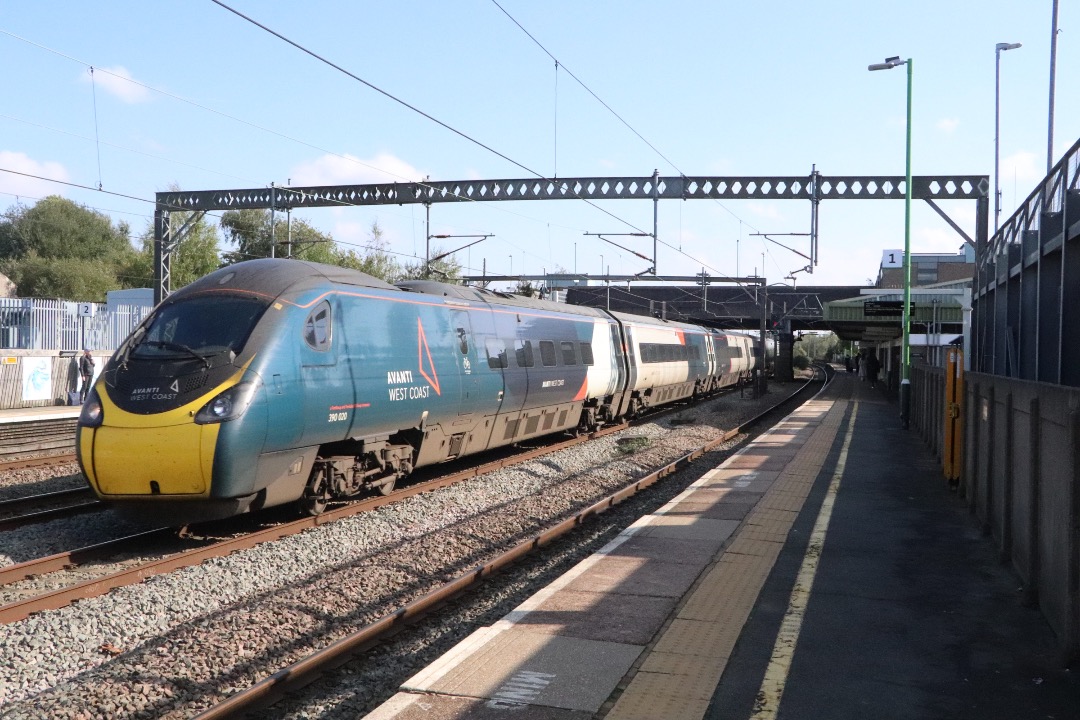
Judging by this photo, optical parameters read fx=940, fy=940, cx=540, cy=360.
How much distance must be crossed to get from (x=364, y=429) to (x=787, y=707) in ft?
23.5

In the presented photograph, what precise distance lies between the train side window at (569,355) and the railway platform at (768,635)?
8.24 metres

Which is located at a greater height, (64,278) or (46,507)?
(64,278)

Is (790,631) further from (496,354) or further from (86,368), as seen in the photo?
(86,368)

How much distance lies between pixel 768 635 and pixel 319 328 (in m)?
6.18

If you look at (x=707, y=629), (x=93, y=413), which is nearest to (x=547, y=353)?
(x=93, y=413)

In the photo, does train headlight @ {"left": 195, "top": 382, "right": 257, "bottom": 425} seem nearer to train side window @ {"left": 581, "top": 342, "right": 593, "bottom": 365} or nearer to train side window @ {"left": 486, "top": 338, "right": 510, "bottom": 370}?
train side window @ {"left": 486, "top": 338, "right": 510, "bottom": 370}

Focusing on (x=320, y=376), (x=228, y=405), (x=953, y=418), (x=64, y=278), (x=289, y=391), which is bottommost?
(x=953, y=418)

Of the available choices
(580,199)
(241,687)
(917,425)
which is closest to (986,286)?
(917,425)

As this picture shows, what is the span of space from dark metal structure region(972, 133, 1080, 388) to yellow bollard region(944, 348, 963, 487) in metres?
0.73

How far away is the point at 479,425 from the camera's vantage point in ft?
48.7

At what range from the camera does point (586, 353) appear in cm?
2025

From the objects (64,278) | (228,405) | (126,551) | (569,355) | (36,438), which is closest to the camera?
(228,405)

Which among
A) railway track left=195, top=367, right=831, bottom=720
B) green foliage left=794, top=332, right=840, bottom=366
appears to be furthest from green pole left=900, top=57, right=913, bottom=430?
green foliage left=794, top=332, right=840, bottom=366

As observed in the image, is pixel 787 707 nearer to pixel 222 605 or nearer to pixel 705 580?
pixel 705 580
